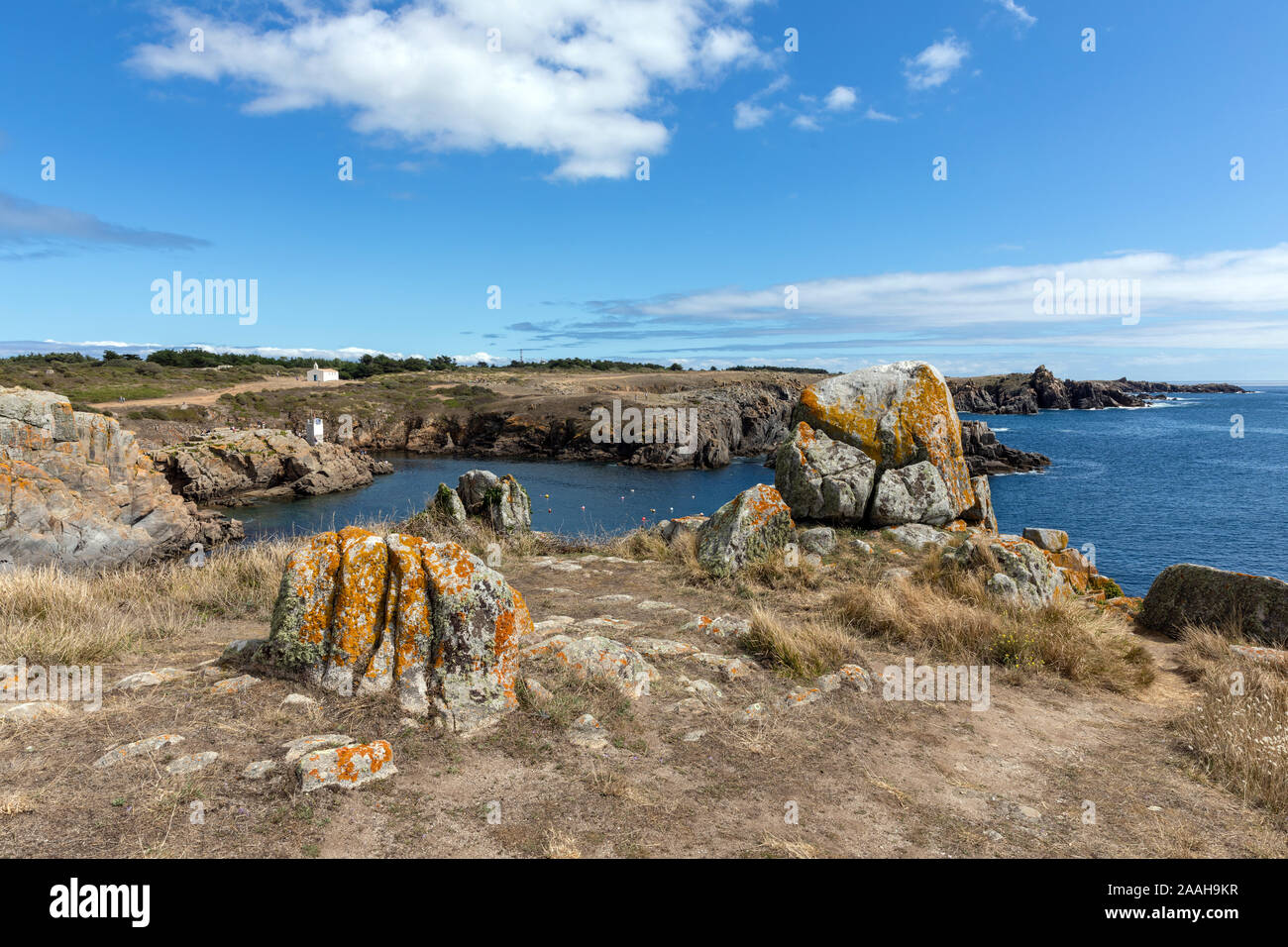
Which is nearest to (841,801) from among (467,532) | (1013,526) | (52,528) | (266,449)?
(467,532)

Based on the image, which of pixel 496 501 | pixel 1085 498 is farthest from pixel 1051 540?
pixel 1085 498

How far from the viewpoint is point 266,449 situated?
44344 mm

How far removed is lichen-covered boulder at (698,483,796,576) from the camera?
10266 mm

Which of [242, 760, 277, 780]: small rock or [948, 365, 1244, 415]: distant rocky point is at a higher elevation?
[948, 365, 1244, 415]: distant rocky point

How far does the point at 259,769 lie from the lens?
4.12 metres

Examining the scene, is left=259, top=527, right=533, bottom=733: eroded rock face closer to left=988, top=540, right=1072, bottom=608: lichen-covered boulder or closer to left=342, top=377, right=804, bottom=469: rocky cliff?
left=988, top=540, right=1072, bottom=608: lichen-covered boulder

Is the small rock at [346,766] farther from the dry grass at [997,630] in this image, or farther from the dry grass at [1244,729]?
the dry grass at [1244,729]

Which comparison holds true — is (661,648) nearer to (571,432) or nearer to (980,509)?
(980,509)

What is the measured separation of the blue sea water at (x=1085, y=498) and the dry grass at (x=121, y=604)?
633 centimetres

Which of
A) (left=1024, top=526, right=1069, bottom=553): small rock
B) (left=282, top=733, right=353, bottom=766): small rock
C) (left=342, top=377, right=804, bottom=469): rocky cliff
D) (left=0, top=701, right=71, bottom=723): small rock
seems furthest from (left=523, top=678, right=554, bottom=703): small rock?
(left=342, top=377, right=804, bottom=469): rocky cliff

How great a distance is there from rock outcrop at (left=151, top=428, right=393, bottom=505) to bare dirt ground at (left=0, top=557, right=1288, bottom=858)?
41.3 m

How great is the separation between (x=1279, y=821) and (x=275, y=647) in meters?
7.50

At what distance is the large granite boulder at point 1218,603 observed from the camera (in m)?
8.73
